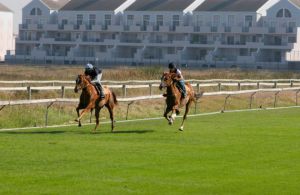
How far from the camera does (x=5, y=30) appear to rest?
453ft

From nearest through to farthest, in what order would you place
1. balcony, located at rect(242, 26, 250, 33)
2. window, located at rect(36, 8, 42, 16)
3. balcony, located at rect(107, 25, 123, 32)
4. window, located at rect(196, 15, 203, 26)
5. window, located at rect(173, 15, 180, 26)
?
balcony, located at rect(242, 26, 250, 33) < window, located at rect(196, 15, 203, 26) < window, located at rect(173, 15, 180, 26) < balcony, located at rect(107, 25, 123, 32) < window, located at rect(36, 8, 42, 16)

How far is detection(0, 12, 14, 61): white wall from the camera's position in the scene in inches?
5359

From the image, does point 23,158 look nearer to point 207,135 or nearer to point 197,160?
point 197,160

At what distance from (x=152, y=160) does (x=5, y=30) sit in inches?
4738

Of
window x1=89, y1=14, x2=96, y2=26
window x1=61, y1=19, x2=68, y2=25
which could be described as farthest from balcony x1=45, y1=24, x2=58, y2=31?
window x1=89, y1=14, x2=96, y2=26

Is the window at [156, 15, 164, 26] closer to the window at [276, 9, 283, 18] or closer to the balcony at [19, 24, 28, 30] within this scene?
the window at [276, 9, 283, 18]

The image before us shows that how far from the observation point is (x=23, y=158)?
19453mm

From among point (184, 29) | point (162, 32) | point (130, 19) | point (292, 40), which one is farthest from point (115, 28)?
point (292, 40)

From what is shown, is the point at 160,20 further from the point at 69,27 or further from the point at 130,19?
the point at 69,27

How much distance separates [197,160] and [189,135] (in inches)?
247

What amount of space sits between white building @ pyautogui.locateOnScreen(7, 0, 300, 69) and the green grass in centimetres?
8489

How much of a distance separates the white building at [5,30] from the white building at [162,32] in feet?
28.3

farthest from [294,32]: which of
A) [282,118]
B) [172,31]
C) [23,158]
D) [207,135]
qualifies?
[23,158]

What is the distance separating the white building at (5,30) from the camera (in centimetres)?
13612
